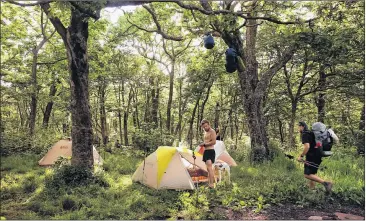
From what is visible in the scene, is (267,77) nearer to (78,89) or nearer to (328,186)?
(328,186)

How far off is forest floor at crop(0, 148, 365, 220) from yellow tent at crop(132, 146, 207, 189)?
10.2 inches

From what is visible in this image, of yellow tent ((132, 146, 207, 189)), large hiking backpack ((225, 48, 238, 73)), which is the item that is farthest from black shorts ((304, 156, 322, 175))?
large hiking backpack ((225, 48, 238, 73))

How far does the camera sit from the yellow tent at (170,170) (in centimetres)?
782

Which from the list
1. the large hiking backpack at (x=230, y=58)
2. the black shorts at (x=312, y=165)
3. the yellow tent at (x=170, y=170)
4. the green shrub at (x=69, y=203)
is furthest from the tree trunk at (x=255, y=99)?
the green shrub at (x=69, y=203)

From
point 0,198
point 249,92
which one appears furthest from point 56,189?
point 249,92

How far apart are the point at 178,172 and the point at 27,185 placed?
3.65 metres

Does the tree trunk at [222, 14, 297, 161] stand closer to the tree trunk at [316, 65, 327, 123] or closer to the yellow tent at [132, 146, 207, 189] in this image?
the yellow tent at [132, 146, 207, 189]

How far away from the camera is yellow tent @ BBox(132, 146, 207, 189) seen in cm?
782

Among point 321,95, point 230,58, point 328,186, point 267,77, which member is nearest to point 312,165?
point 328,186

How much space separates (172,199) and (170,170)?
1159 mm

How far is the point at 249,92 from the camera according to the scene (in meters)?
11.1

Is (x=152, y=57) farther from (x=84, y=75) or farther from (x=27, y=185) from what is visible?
(x=27, y=185)

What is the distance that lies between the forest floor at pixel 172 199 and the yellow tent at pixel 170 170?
10.2 inches

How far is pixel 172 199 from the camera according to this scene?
22.8 ft
